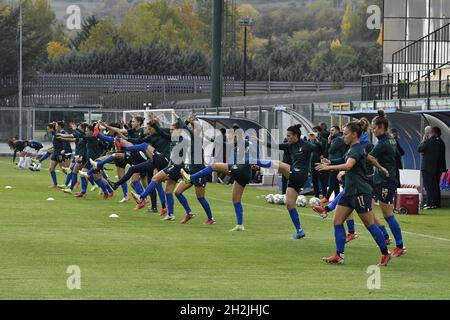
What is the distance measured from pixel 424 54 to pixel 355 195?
3202 cm

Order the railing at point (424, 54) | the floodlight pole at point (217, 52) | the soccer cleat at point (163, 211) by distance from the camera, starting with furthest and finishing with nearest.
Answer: the floodlight pole at point (217, 52), the railing at point (424, 54), the soccer cleat at point (163, 211)

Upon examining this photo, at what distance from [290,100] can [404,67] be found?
16.7 metres

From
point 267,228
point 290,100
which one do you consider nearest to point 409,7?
point 290,100

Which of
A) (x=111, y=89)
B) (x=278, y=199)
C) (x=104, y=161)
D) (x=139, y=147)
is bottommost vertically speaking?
(x=278, y=199)

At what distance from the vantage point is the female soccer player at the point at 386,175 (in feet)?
63.2

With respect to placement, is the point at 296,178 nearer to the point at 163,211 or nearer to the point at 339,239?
the point at 339,239

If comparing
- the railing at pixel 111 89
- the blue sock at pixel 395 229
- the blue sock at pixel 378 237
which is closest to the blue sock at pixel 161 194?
the blue sock at pixel 395 229

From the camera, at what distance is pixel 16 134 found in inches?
2783

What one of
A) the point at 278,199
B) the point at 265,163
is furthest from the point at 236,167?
the point at 278,199

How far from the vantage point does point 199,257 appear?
18703 mm

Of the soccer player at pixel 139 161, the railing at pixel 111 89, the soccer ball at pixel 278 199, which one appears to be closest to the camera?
the soccer player at pixel 139 161

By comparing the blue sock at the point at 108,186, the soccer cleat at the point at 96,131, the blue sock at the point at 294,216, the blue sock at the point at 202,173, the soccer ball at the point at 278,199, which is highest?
the soccer cleat at the point at 96,131

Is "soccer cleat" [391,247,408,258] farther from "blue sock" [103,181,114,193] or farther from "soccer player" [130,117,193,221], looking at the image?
"blue sock" [103,181,114,193]

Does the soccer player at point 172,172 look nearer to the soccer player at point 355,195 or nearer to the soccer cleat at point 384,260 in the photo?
the soccer player at point 355,195
